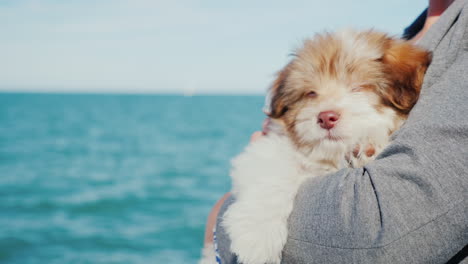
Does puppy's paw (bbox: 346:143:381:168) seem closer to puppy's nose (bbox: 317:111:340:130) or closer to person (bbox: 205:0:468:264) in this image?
puppy's nose (bbox: 317:111:340:130)

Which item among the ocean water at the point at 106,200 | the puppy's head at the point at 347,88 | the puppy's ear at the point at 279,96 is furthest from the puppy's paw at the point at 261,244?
the ocean water at the point at 106,200

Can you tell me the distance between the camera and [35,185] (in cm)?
1734

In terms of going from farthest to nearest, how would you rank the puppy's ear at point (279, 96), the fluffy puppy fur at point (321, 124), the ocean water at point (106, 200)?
the ocean water at point (106, 200) < the puppy's ear at point (279, 96) < the fluffy puppy fur at point (321, 124)

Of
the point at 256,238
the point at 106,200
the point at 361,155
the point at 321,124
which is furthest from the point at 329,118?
the point at 106,200

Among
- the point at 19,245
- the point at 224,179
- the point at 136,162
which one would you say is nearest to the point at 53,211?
the point at 19,245

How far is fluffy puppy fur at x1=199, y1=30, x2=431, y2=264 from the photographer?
1969 mm

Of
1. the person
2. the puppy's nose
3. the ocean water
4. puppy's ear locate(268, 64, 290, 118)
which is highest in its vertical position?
the ocean water

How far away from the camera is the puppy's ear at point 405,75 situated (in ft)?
6.68

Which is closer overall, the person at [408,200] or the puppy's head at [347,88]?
the person at [408,200]

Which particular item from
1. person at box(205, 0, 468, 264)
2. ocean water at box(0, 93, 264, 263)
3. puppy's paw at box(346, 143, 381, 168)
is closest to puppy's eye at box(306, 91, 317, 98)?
puppy's paw at box(346, 143, 381, 168)

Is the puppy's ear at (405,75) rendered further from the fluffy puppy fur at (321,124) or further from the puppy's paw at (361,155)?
the puppy's paw at (361,155)

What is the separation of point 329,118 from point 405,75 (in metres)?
0.38

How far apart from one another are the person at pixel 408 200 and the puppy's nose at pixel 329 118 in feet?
1.26

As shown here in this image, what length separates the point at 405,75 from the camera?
210 centimetres
